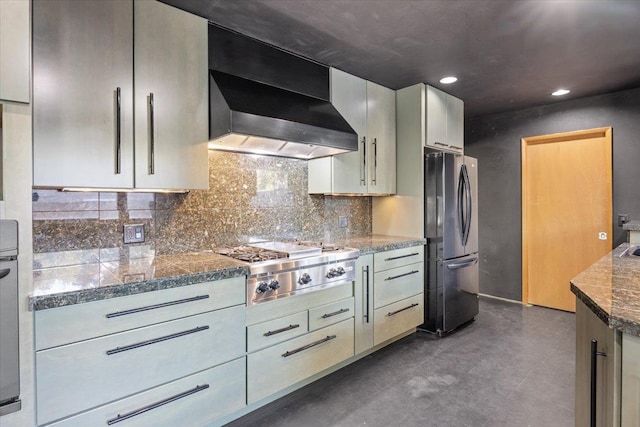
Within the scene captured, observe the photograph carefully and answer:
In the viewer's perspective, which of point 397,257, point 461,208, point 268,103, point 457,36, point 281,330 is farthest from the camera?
point 461,208

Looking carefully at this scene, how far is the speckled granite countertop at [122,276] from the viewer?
134cm

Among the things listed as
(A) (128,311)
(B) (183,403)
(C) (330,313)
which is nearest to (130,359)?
(A) (128,311)

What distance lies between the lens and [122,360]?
1.47 metres

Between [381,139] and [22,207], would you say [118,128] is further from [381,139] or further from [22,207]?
[381,139]

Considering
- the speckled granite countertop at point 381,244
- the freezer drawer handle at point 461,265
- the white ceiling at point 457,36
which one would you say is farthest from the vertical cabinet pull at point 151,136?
the freezer drawer handle at point 461,265

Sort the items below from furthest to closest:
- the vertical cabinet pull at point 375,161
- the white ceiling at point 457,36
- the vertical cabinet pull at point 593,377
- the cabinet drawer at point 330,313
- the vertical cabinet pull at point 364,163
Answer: the vertical cabinet pull at point 375,161 < the vertical cabinet pull at point 364,163 < the cabinet drawer at point 330,313 < the white ceiling at point 457,36 < the vertical cabinet pull at point 593,377

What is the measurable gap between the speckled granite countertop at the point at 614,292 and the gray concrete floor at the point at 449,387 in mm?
990

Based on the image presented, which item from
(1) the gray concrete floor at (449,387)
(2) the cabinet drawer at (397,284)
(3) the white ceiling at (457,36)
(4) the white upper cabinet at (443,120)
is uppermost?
(3) the white ceiling at (457,36)

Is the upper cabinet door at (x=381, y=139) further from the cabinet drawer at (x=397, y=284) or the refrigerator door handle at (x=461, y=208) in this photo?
the cabinet drawer at (x=397, y=284)

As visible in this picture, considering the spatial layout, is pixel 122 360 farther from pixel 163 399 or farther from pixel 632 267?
pixel 632 267

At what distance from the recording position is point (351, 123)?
9.64 feet

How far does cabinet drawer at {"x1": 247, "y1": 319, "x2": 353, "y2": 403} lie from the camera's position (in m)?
1.93

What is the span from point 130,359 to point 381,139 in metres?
2.65

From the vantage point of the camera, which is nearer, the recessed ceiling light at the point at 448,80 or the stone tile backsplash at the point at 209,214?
the stone tile backsplash at the point at 209,214
